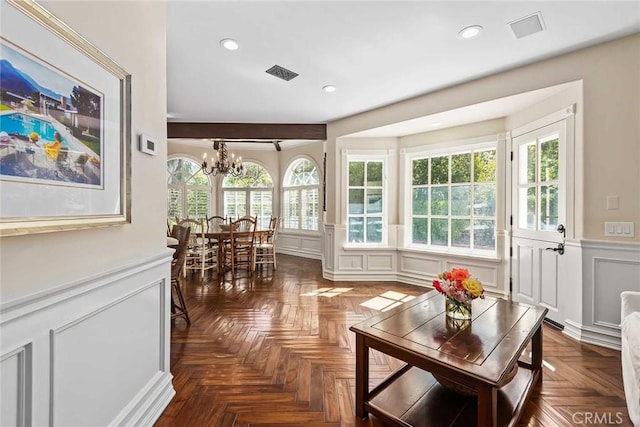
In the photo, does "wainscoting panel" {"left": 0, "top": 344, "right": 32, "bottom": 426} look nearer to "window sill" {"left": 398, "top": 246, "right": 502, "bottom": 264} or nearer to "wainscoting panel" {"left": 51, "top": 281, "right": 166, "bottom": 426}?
"wainscoting panel" {"left": 51, "top": 281, "right": 166, "bottom": 426}

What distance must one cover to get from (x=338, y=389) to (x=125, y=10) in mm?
2409

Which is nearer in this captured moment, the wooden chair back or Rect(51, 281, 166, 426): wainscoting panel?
Rect(51, 281, 166, 426): wainscoting panel

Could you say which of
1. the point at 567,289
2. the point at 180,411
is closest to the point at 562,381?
the point at 567,289

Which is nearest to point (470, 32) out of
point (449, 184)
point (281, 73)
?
point (281, 73)

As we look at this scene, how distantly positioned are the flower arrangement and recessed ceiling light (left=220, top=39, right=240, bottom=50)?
2381 millimetres

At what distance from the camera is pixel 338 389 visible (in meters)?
1.78

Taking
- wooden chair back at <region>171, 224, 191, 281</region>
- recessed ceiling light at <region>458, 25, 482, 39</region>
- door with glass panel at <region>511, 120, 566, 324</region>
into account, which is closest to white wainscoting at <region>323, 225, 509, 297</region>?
door with glass panel at <region>511, 120, 566, 324</region>

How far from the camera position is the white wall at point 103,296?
90 centimetres

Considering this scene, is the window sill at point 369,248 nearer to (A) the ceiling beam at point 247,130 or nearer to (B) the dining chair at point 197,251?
(A) the ceiling beam at point 247,130

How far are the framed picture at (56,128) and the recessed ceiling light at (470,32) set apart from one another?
2321mm

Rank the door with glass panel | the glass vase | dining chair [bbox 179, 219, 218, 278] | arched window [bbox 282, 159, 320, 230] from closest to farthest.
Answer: the glass vase, the door with glass panel, dining chair [bbox 179, 219, 218, 278], arched window [bbox 282, 159, 320, 230]

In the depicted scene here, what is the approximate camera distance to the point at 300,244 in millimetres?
6707

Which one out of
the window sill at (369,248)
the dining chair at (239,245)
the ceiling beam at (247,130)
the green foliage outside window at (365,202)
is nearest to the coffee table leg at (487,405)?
the window sill at (369,248)

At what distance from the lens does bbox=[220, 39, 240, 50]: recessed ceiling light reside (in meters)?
2.26
